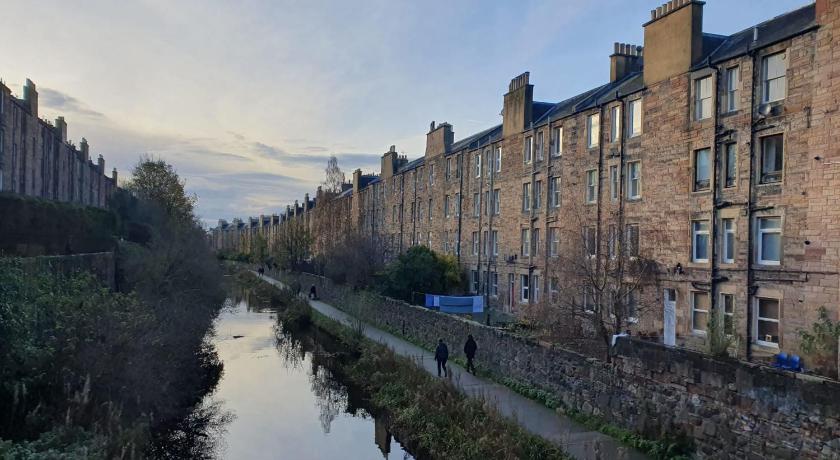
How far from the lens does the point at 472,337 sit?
1938 centimetres

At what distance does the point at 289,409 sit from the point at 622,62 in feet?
66.7

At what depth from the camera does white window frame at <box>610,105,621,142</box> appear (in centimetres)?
2211

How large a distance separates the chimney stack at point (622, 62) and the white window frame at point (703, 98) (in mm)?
7585

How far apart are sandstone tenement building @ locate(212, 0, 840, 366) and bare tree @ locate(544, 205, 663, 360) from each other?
18 centimetres

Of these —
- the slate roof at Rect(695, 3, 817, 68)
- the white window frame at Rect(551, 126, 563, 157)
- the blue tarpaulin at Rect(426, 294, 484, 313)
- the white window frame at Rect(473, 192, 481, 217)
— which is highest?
the slate roof at Rect(695, 3, 817, 68)

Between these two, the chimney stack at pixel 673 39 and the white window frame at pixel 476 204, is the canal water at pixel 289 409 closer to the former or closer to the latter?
the white window frame at pixel 476 204

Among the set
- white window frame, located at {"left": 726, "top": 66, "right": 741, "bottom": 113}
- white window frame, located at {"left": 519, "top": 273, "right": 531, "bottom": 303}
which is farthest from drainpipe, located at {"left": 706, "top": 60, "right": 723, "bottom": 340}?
white window frame, located at {"left": 519, "top": 273, "right": 531, "bottom": 303}

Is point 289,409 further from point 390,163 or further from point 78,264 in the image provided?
point 390,163

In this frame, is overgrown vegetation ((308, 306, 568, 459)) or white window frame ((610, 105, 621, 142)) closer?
overgrown vegetation ((308, 306, 568, 459))

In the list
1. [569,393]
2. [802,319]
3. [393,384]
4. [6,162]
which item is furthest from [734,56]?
[6,162]

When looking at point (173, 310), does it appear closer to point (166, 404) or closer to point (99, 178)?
point (166, 404)

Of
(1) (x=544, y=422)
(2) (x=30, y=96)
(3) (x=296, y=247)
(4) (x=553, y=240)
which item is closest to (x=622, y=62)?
(4) (x=553, y=240)

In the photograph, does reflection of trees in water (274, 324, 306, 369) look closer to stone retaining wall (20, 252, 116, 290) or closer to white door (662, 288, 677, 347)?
stone retaining wall (20, 252, 116, 290)

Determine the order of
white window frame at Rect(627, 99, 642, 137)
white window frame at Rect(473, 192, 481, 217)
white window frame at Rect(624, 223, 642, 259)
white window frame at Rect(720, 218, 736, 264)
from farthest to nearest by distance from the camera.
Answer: white window frame at Rect(473, 192, 481, 217) → white window frame at Rect(627, 99, 642, 137) → white window frame at Rect(624, 223, 642, 259) → white window frame at Rect(720, 218, 736, 264)
